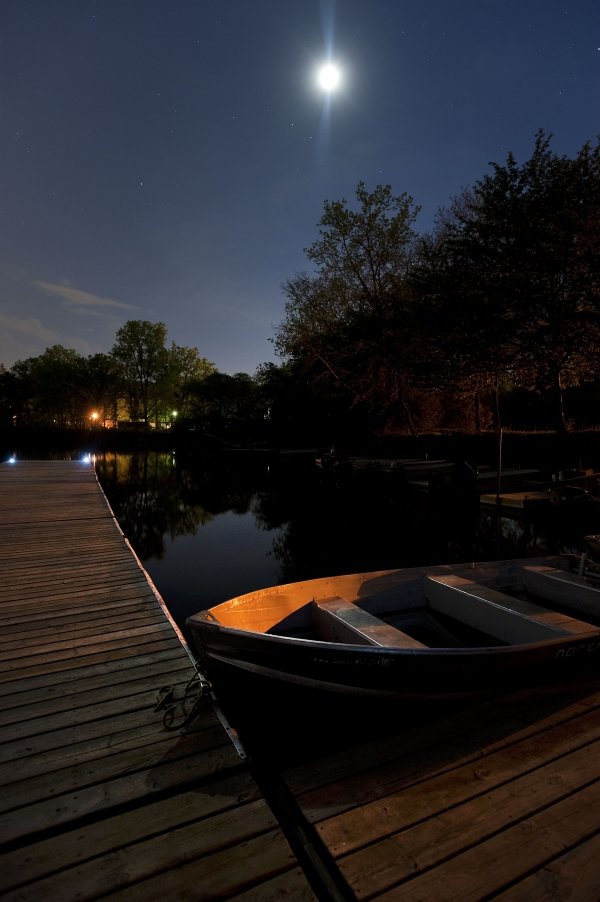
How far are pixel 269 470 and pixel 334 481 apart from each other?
9342 mm

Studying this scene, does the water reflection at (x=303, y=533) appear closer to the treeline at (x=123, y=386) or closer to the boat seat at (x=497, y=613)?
the boat seat at (x=497, y=613)

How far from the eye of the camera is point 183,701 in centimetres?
420

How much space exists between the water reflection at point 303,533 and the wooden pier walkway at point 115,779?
137 inches

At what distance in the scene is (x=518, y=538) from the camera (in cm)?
1420

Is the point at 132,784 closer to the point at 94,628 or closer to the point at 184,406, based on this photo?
the point at 94,628

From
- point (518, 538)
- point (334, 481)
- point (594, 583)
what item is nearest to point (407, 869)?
point (594, 583)

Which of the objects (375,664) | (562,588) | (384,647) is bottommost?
(562,588)

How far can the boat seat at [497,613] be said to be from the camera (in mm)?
4586

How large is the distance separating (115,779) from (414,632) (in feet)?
12.4

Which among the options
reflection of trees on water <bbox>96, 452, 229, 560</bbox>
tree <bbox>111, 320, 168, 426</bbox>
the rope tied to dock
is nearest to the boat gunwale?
the rope tied to dock

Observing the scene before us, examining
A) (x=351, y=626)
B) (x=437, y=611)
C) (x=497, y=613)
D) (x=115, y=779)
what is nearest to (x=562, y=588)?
(x=497, y=613)

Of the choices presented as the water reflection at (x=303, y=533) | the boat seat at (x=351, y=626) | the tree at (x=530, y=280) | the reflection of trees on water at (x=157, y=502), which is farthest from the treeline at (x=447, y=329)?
the boat seat at (x=351, y=626)

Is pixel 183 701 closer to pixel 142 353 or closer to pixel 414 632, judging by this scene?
pixel 414 632

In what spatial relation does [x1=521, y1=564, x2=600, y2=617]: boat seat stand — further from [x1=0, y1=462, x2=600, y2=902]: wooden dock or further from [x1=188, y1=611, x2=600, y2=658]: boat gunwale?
[x1=188, y1=611, x2=600, y2=658]: boat gunwale
